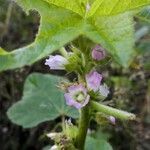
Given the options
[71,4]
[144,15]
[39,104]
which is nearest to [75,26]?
[71,4]

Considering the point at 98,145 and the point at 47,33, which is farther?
the point at 98,145

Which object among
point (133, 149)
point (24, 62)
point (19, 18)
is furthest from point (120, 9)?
point (19, 18)

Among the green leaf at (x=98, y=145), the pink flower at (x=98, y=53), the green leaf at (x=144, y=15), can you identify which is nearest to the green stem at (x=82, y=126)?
the pink flower at (x=98, y=53)

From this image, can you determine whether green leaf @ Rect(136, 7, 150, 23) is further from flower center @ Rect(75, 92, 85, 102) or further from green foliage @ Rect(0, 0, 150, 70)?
flower center @ Rect(75, 92, 85, 102)

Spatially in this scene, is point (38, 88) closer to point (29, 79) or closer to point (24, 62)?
point (29, 79)

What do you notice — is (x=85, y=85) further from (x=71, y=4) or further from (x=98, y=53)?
(x=71, y=4)

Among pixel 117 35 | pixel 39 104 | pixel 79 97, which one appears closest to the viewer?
pixel 117 35

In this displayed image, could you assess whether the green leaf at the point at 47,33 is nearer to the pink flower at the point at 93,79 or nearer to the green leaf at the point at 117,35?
the green leaf at the point at 117,35
